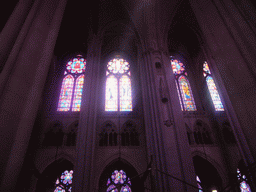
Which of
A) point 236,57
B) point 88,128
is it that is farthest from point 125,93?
point 236,57

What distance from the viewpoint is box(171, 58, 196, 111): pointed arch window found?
11.7 meters

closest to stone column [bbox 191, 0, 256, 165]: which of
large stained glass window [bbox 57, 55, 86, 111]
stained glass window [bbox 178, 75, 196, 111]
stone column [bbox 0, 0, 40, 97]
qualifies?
stone column [bbox 0, 0, 40, 97]

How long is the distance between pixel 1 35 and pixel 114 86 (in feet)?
31.0

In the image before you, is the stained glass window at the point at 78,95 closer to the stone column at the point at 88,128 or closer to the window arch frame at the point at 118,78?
the window arch frame at the point at 118,78

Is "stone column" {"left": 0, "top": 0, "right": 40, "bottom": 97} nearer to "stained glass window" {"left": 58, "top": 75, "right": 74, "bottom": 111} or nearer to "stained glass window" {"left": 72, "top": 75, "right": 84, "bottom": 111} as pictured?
"stained glass window" {"left": 72, "top": 75, "right": 84, "bottom": 111}

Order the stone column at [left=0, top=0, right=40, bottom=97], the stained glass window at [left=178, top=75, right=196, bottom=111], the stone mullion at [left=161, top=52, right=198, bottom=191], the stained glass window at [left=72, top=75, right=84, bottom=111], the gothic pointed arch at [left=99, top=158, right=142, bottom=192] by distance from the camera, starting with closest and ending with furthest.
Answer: the stone column at [left=0, top=0, right=40, bottom=97] → the stone mullion at [left=161, top=52, right=198, bottom=191] → the gothic pointed arch at [left=99, top=158, right=142, bottom=192] → the stained glass window at [left=72, top=75, right=84, bottom=111] → the stained glass window at [left=178, top=75, right=196, bottom=111]

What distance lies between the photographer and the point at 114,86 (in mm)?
12242

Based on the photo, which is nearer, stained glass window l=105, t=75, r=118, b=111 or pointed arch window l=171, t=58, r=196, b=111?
stained glass window l=105, t=75, r=118, b=111

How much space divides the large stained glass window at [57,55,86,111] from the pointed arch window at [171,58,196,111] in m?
6.86

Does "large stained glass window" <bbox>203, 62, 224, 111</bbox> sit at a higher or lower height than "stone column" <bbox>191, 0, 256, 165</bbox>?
higher

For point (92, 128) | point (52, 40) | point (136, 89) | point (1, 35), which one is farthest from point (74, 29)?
point (1, 35)

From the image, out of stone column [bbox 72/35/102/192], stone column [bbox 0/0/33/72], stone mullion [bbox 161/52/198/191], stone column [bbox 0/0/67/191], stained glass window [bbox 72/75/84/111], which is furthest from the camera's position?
stained glass window [bbox 72/75/84/111]

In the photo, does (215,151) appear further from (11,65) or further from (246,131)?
(11,65)

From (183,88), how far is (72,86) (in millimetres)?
7879
